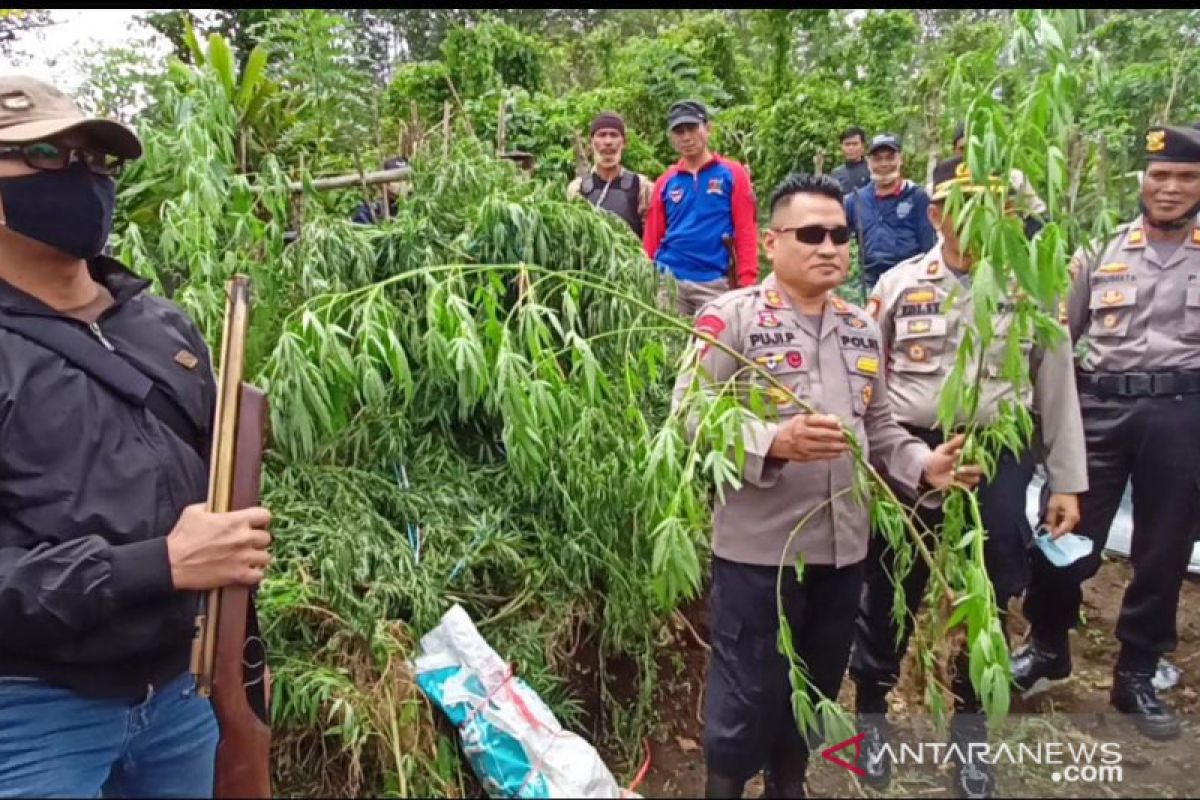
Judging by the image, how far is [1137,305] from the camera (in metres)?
3.10

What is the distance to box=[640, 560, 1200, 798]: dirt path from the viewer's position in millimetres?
2703

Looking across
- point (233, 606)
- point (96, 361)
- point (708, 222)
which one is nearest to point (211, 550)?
Result: point (233, 606)

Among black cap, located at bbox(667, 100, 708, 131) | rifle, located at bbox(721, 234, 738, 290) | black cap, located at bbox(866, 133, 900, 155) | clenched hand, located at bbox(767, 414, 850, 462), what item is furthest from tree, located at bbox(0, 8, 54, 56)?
clenched hand, located at bbox(767, 414, 850, 462)

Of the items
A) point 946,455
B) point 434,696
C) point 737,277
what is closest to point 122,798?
point 434,696

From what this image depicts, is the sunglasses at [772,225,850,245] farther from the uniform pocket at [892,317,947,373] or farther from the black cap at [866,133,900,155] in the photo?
the black cap at [866,133,900,155]

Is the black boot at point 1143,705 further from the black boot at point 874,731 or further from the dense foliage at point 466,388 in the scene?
the dense foliage at point 466,388

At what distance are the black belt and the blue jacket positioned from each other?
9.69ft

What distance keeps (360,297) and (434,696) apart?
1206mm

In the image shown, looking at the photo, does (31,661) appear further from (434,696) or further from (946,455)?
(946,455)

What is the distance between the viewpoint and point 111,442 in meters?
1.52

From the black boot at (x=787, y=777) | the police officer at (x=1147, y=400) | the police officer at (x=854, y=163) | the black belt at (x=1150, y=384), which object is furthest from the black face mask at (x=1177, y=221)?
the police officer at (x=854, y=163)

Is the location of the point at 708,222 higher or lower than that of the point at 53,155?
lower

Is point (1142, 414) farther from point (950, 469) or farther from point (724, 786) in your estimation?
point (724, 786)

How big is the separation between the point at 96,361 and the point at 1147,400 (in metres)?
3.10
